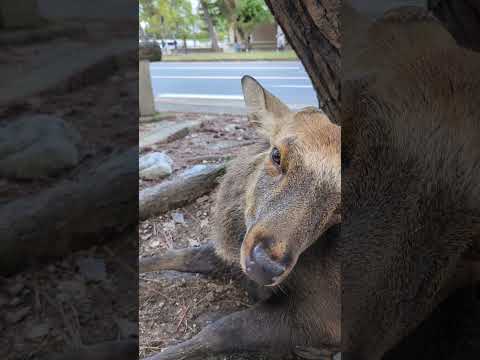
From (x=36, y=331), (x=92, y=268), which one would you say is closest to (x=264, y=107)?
(x=92, y=268)

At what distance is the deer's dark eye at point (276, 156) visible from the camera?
0.87 meters

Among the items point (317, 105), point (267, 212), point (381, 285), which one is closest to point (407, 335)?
point (381, 285)

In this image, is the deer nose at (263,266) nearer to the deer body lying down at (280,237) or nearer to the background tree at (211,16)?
the deer body lying down at (280,237)

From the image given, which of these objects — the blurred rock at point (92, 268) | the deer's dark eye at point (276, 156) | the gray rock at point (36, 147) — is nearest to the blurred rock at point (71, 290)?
the blurred rock at point (92, 268)

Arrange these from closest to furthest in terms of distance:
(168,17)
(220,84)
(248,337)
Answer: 1. (168,17)
2. (220,84)
3. (248,337)

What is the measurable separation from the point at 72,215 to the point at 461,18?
0.83 meters

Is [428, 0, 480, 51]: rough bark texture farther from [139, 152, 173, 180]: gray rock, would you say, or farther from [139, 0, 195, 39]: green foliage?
[139, 152, 173, 180]: gray rock

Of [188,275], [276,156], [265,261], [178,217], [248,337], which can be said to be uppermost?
[276,156]

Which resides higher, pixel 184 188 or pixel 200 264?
pixel 184 188

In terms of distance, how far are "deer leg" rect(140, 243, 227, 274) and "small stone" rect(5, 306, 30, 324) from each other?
41 centimetres

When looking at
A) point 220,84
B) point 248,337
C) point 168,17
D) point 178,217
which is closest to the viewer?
point 168,17

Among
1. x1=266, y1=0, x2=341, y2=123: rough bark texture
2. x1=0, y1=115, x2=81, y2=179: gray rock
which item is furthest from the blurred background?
Answer: x1=0, y1=115, x2=81, y2=179: gray rock

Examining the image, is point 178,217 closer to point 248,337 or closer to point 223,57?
point 248,337

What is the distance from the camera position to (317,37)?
114 cm
